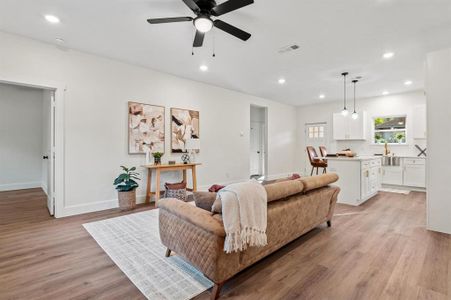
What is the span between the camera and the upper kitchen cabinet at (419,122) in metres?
6.02

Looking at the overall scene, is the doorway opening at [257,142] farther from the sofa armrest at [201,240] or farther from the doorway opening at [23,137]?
the sofa armrest at [201,240]

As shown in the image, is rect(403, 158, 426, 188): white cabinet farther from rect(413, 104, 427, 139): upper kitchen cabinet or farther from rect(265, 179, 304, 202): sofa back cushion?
rect(265, 179, 304, 202): sofa back cushion

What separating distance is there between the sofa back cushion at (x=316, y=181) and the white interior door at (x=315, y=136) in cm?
554

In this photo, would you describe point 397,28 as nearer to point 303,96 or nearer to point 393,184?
point 303,96

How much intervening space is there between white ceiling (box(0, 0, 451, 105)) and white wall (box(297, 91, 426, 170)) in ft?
5.96

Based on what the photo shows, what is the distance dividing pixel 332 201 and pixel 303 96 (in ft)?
15.9

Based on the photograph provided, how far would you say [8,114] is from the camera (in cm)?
587

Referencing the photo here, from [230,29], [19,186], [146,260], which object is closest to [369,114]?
[230,29]

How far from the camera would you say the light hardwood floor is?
1.77m

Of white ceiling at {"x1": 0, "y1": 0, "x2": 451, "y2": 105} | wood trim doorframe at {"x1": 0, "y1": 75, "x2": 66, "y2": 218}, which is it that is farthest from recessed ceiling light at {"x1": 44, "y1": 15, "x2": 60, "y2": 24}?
wood trim doorframe at {"x1": 0, "y1": 75, "x2": 66, "y2": 218}

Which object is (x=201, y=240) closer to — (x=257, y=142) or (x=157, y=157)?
(x=157, y=157)

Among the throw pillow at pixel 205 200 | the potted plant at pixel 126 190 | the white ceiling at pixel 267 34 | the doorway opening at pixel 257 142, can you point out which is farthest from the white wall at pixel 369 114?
the throw pillow at pixel 205 200

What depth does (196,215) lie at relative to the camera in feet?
5.88

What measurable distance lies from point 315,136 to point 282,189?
699 centimetres
